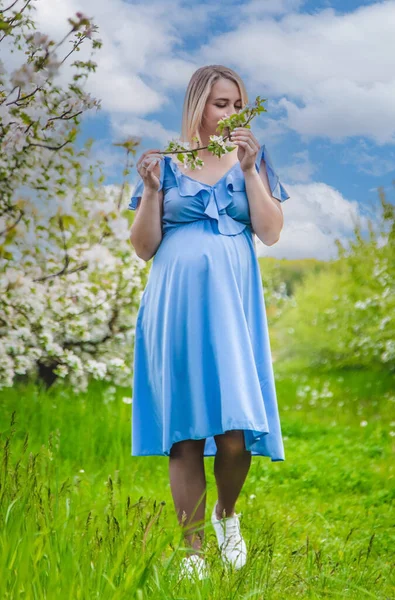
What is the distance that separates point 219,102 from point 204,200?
1.32ft

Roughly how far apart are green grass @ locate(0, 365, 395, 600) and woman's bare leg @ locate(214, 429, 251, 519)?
146mm

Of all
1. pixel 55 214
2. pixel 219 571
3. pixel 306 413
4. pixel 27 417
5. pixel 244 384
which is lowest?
pixel 219 571

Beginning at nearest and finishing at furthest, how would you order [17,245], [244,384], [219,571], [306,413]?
1. [219,571]
2. [244,384]
3. [17,245]
4. [306,413]

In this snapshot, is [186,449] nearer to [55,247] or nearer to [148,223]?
[148,223]

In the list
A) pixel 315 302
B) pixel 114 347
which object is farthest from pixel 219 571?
pixel 315 302

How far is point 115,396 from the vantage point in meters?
6.90

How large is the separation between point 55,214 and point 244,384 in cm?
272

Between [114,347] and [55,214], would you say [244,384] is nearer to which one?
[55,214]

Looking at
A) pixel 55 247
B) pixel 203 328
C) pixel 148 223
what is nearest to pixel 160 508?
pixel 203 328

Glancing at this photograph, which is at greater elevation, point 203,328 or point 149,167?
point 149,167

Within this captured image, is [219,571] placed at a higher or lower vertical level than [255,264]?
lower

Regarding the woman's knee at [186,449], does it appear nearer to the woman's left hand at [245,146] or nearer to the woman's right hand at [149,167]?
the woman's right hand at [149,167]

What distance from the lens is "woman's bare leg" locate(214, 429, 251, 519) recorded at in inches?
114

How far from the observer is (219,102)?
303 centimetres
